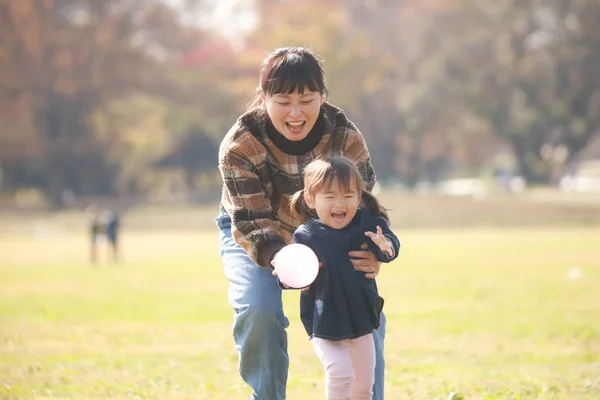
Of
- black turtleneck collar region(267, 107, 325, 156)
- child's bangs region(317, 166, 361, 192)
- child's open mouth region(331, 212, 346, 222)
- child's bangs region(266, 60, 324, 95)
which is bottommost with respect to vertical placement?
child's open mouth region(331, 212, 346, 222)

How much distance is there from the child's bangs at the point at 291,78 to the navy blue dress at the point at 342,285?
75 cm

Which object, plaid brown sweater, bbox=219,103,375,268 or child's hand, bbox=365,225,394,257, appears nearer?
child's hand, bbox=365,225,394,257

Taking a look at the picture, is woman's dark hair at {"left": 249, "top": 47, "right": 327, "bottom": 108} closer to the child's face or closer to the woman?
the woman

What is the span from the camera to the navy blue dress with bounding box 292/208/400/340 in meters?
4.93

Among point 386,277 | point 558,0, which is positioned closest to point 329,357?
point 386,277

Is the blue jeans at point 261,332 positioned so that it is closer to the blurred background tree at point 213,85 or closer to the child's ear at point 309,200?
the child's ear at point 309,200

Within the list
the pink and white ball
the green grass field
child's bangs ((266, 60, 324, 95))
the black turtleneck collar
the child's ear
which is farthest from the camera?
the green grass field

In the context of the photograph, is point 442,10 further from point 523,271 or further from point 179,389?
point 179,389

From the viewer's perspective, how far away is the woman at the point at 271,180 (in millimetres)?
5297

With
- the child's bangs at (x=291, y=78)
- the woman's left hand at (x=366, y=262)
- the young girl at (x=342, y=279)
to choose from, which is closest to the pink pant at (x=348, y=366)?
the young girl at (x=342, y=279)

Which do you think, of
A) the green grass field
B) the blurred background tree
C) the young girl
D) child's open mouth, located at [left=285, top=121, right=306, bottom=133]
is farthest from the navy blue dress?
the blurred background tree

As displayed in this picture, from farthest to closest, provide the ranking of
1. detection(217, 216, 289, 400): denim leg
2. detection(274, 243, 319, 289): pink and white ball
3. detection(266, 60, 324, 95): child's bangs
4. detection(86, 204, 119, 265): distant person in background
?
detection(86, 204, 119, 265): distant person in background → detection(217, 216, 289, 400): denim leg → detection(266, 60, 324, 95): child's bangs → detection(274, 243, 319, 289): pink and white ball

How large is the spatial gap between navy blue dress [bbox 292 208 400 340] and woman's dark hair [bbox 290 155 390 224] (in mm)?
138

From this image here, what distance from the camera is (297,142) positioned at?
5.54 m
